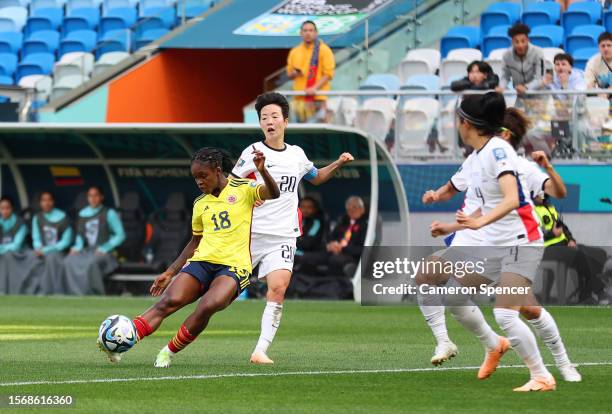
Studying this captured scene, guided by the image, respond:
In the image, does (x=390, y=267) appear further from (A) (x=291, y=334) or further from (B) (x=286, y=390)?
(B) (x=286, y=390)

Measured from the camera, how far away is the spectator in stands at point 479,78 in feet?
62.6

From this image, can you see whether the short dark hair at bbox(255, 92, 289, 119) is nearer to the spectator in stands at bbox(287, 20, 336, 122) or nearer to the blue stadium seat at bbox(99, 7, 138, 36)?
the spectator in stands at bbox(287, 20, 336, 122)

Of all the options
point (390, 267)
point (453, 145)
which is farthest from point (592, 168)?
point (390, 267)

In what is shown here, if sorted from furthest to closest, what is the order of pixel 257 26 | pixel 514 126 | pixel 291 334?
pixel 257 26 → pixel 291 334 → pixel 514 126

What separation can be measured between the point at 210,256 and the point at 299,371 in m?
1.11

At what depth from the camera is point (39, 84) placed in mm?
26422

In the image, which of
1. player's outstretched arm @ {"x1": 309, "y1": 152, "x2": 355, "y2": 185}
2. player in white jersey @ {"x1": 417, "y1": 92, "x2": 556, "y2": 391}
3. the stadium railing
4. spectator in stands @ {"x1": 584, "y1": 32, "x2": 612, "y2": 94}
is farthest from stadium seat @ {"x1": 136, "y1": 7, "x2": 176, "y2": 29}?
player in white jersey @ {"x1": 417, "y1": 92, "x2": 556, "y2": 391}

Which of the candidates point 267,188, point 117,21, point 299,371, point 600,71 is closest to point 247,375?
point 299,371

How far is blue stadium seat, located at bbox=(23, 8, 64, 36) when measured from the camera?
30109 millimetres

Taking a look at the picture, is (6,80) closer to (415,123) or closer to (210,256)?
(415,123)

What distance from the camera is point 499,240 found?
9352 millimetres

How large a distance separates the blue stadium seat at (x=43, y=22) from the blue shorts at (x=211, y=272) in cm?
2010

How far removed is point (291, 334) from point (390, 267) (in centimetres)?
470

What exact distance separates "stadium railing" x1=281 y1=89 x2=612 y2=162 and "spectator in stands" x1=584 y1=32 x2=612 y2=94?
8.8 inches
